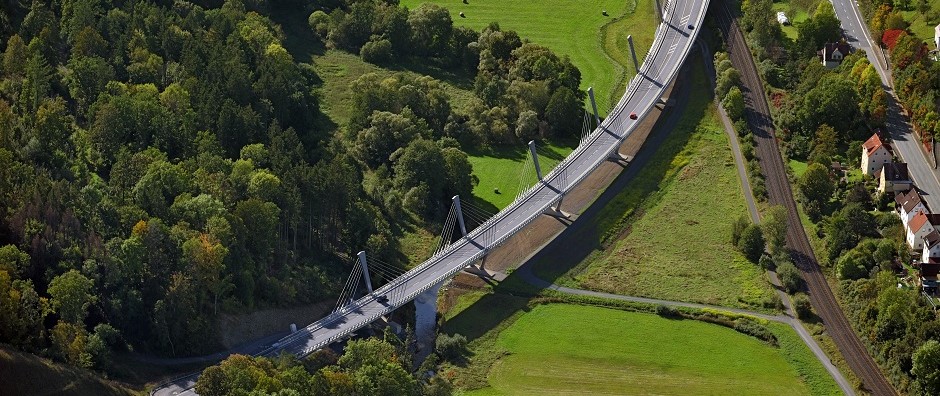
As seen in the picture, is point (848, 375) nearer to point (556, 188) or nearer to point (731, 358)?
point (731, 358)

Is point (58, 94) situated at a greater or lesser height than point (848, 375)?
greater

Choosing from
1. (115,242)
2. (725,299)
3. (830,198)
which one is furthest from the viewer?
(830,198)

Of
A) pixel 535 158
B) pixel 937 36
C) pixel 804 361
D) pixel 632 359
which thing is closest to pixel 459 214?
pixel 535 158

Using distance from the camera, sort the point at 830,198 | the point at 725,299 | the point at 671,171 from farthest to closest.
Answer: the point at 671,171 < the point at 830,198 < the point at 725,299

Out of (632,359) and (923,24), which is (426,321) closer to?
(632,359)

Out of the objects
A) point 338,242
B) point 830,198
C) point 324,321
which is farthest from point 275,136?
point 830,198

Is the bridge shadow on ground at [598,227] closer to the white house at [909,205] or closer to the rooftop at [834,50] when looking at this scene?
the rooftop at [834,50]

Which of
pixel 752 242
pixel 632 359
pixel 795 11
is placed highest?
pixel 795 11
